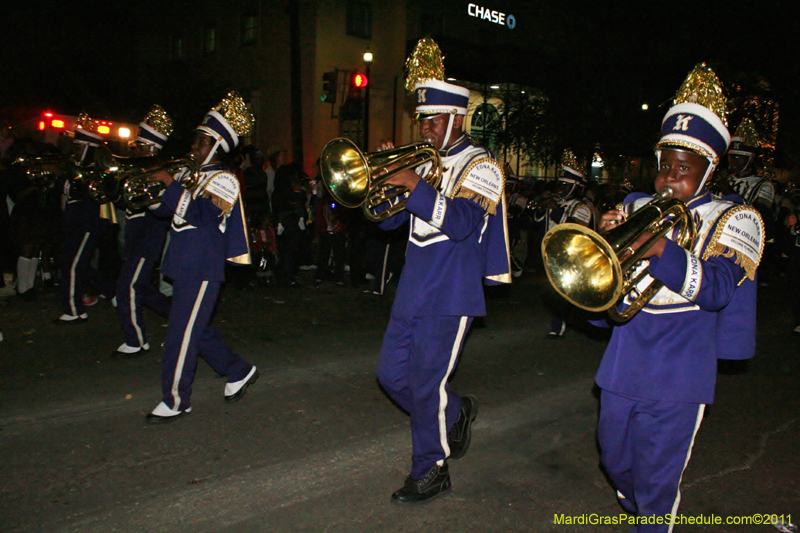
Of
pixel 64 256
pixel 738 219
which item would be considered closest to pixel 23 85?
pixel 64 256

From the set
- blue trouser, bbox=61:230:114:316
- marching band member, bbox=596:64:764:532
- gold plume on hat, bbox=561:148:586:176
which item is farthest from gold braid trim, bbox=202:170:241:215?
gold plume on hat, bbox=561:148:586:176

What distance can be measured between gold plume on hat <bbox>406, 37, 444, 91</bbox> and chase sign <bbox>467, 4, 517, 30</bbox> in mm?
25256

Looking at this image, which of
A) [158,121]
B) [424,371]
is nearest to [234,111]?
[158,121]

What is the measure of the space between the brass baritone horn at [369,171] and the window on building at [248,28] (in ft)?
78.2

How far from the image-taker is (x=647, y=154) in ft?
64.2

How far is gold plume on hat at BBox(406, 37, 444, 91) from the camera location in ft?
12.4

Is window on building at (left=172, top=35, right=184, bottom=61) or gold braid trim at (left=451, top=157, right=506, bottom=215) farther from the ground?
window on building at (left=172, top=35, right=184, bottom=61)

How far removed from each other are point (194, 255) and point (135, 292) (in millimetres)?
1666

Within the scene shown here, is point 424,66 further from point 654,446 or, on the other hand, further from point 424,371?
point 654,446

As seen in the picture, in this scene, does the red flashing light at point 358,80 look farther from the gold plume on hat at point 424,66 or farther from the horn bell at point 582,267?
the horn bell at point 582,267

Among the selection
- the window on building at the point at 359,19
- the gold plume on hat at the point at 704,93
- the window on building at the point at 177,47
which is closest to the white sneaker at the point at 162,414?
the gold plume on hat at the point at 704,93

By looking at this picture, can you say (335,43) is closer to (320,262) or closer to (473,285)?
(320,262)

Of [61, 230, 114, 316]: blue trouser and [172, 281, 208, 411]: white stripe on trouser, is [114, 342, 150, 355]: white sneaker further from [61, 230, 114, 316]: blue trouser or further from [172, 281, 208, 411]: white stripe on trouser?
[172, 281, 208, 411]: white stripe on trouser

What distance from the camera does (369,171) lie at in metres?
3.15
